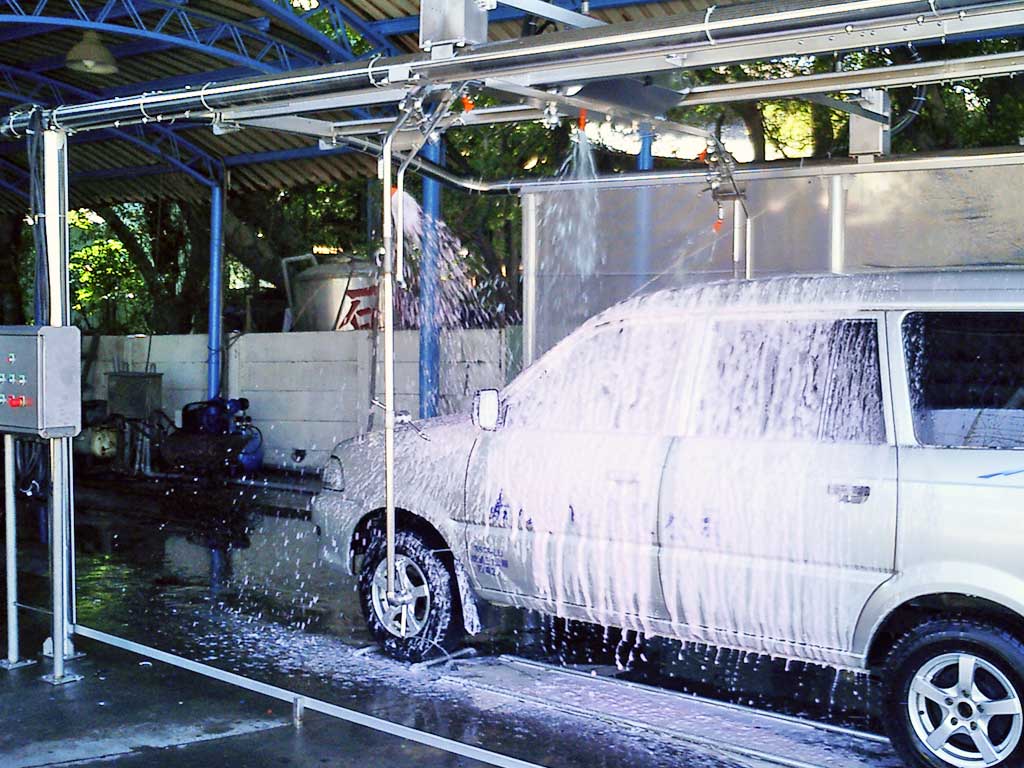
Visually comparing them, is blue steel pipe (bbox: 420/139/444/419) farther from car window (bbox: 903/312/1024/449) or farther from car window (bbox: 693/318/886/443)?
car window (bbox: 903/312/1024/449)

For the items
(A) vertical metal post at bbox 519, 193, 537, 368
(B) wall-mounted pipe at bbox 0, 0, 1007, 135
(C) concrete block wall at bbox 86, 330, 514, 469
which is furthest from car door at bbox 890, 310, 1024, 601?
(C) concrete block wall at bbox 86, 330, 514, 469

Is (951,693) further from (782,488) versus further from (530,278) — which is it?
(530,278)

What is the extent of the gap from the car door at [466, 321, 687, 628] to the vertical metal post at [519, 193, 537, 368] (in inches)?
110

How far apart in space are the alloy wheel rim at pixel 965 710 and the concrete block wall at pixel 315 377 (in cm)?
875

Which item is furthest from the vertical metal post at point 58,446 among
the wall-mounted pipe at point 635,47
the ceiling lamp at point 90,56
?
the ceiling lamp at point 90,56

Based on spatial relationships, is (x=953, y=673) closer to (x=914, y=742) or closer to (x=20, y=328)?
(x=914, y=742)

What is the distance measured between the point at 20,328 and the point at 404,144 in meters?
2.25

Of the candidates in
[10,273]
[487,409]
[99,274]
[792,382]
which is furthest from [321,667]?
[99,274]

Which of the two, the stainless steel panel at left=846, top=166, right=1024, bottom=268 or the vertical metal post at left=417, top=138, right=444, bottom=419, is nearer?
the stainless steel panel at left=846, top=166, right=1024, bottom=268

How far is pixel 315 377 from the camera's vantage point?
1633 cm

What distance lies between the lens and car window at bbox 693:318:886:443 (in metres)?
5.51

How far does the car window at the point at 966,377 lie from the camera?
5.16 m

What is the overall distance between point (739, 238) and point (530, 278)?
5.75 ft

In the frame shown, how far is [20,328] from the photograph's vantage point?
267 inches
